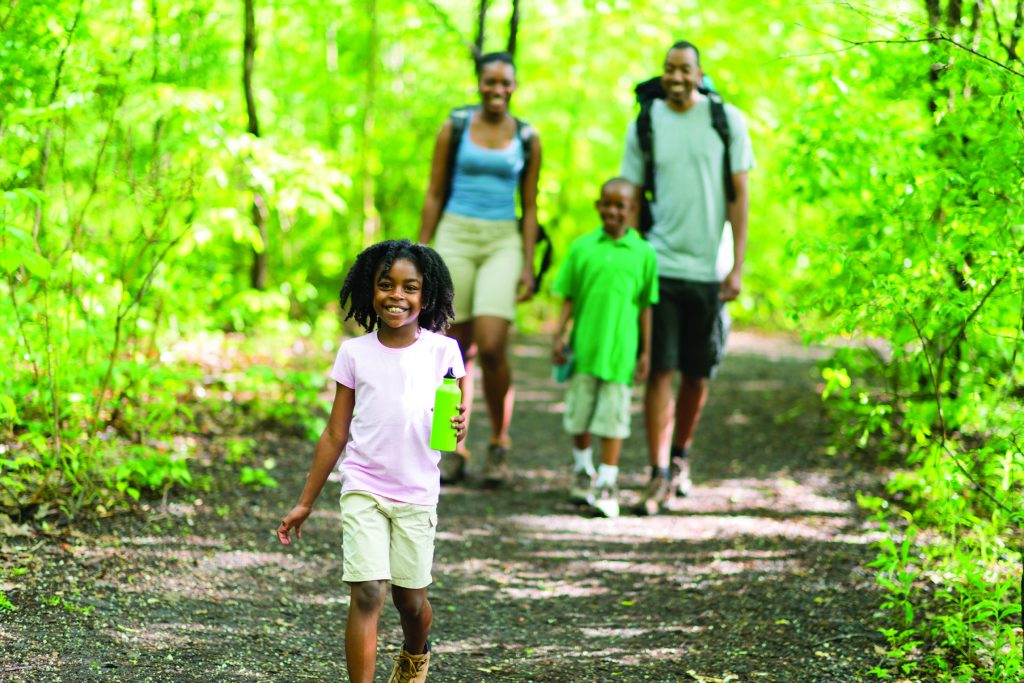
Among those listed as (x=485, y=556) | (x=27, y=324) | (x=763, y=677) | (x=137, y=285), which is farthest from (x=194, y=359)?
(x=763, y=677)

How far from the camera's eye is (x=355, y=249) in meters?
9.80

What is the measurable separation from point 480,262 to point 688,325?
4.00 ft

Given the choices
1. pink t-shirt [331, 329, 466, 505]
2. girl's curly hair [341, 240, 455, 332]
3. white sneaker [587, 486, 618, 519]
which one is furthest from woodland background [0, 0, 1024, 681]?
white sneaker [587, 486, 618, 519]

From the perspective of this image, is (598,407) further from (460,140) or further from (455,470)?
(460,140)

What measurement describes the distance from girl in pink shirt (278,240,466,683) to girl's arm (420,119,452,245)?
2568 millimetres

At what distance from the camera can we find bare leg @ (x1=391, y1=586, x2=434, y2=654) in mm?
3035

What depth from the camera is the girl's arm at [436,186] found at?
5.62 meters

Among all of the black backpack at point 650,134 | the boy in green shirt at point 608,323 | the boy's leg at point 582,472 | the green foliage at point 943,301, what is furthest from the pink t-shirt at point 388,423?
the black backpack at point 650,134

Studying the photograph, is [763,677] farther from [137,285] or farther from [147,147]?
[147,147]

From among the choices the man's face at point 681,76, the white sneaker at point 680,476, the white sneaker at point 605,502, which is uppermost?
the man's face at point 681,76

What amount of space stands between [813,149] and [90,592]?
4.32 metres

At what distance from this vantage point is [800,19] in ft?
27.4

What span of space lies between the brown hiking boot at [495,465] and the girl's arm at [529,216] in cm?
89

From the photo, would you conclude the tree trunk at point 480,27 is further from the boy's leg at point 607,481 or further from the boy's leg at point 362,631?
the boy's leg at point 362,631
